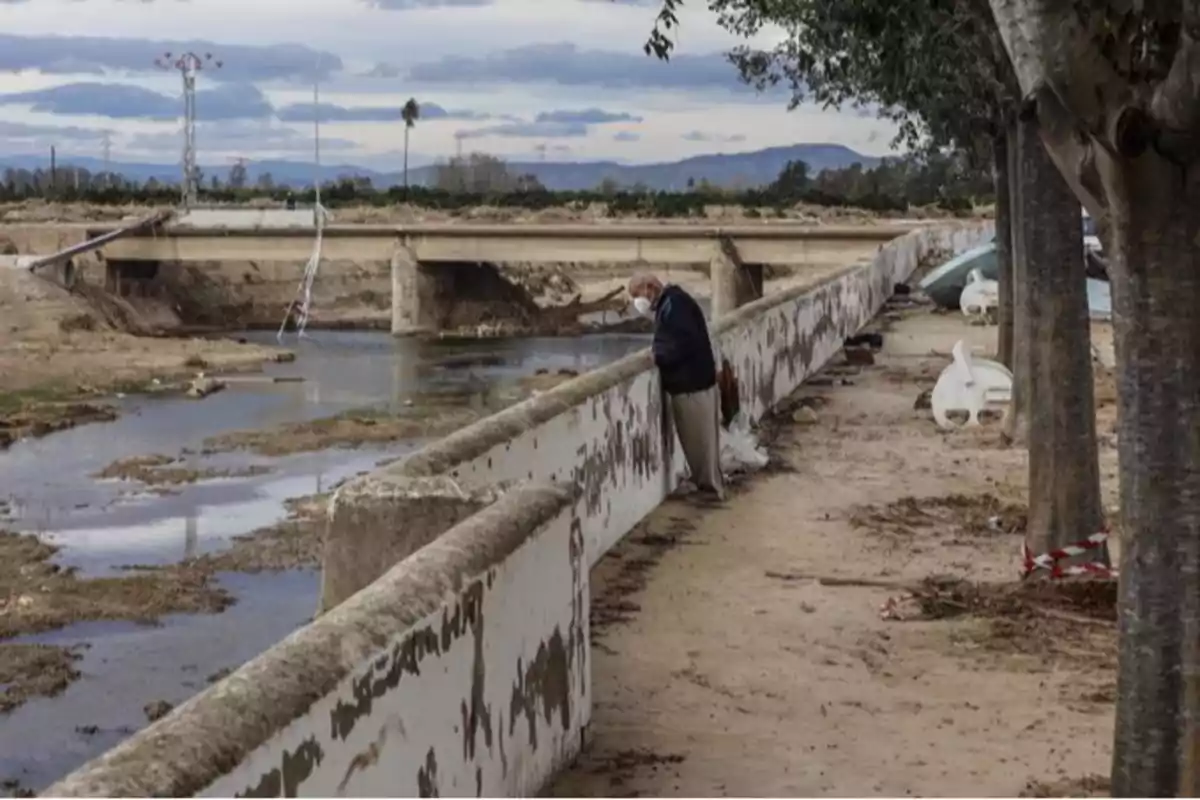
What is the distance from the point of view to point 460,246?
200ft

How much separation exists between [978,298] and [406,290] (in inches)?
1232

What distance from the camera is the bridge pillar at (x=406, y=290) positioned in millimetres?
61250

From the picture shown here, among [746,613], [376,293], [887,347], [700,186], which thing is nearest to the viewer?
[746,613]

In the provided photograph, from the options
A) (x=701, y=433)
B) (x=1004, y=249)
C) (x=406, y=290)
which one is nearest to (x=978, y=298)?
(x=1004, y=249)

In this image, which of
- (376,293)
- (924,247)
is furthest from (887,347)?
(376,293)

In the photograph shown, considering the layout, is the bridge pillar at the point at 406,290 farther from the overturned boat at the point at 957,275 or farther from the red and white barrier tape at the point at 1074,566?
the red and white barrier tape at the point at 1074,566

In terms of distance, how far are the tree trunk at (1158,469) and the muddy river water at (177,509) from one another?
9.50 meters

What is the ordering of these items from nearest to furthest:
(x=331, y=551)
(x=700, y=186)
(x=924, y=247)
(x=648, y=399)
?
1. (x=331, y=551)
2. (x=648, y=399)
3. (x=924, y=247)
4. (x=700, y=186)

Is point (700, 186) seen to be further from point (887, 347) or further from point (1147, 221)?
point (1147, 221)

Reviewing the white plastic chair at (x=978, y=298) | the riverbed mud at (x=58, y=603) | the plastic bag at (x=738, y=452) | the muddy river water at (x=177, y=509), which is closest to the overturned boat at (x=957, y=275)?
the white plastic chair at (x=978, y=298)

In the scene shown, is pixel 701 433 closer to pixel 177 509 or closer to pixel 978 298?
pixel 177 509

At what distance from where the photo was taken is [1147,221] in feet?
18.6

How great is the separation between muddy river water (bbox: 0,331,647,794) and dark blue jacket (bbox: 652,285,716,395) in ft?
17.5

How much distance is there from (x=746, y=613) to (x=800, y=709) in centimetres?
193
